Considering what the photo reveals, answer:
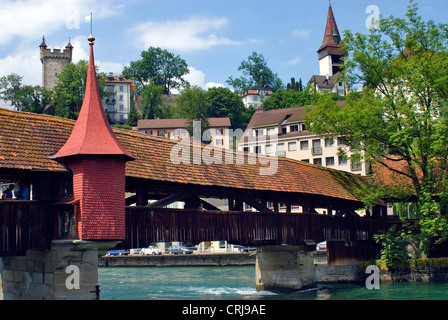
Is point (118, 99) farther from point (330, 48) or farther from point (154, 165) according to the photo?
point (154, 165)

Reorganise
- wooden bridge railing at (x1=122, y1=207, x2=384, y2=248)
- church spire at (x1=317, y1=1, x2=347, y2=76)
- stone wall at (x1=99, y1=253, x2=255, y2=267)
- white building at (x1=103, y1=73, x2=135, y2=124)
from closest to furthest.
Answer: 1. wooden bridge railing at (x1=122, y1=207, x2=384, y2=248)
2. stone wall at (x1=99, y1=253, x2=255, y2=267)
3. white building at (x1=103, y1=73, x2=135, y2=124)
4. church spire at (x1=317, y1=1, x2=347, y2=76)

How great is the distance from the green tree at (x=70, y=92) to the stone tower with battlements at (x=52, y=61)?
9.39 metres

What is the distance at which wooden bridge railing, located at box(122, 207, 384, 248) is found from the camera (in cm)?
1681

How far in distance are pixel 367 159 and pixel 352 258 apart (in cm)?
442

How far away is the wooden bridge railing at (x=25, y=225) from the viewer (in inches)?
555

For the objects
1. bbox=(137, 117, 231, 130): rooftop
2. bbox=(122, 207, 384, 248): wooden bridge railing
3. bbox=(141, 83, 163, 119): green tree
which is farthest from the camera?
bbox=(141, 83, 163, 119): green tree

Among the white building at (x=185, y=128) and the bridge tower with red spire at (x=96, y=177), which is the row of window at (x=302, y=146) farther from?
the bridge tower with red spire at (x=96, y=177)

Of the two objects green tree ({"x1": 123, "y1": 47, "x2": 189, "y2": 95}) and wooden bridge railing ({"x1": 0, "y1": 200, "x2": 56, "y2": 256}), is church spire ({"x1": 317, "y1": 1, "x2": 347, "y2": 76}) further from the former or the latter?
wooden bridge railing ({"x1": 0, "y1": 200, "x2": 56, "y2": 256})

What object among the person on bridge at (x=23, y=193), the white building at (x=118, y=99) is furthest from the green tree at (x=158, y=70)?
the person on bridge at (x=23, y=193)

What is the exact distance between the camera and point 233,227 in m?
19.9

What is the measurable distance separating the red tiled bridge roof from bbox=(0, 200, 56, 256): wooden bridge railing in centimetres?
91

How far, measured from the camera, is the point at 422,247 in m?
27.4

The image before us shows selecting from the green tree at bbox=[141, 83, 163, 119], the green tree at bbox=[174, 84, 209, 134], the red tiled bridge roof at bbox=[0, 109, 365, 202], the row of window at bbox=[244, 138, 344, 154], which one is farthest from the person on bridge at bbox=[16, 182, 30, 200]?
the green tree at bbox=[141, 83, 163, 119]
